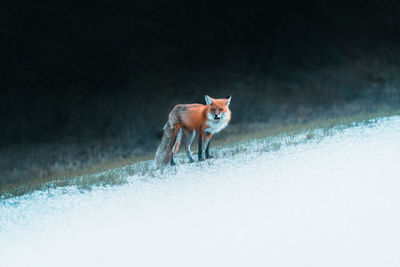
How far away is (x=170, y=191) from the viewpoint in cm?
676

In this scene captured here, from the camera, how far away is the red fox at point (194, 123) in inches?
322

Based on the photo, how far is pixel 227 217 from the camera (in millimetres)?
5465

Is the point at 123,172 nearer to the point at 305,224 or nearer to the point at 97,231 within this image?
the point at 97,231

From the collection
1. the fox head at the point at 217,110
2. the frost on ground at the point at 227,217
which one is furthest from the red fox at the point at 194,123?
the frost on ground at the point at 227,217

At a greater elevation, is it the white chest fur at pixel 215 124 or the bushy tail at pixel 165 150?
the white chest fur at pixel 215 124

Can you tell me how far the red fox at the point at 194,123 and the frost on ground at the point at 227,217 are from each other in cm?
79

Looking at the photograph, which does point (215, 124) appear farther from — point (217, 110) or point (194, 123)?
point (194, 123)

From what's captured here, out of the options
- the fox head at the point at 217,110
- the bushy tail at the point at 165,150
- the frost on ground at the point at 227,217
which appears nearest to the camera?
the frost on ground at the point at 227,217

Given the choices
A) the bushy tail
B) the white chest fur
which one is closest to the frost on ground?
the white chest fur

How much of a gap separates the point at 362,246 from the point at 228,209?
1.81 meters

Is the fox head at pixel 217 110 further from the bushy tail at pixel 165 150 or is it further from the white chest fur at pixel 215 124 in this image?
the bushy tail at pixel 165 150

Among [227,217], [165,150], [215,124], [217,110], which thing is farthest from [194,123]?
[227,217]

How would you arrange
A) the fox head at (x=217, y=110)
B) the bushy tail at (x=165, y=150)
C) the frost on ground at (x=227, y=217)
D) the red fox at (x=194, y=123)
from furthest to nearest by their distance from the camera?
the bushy tail at (x=165, y=150) → the red fox at (x=194, y=123) → the fox head at (x=217, y=110) → the frost on ground at (x=227, y=217)

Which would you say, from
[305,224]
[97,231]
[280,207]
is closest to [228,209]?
[280,207]
